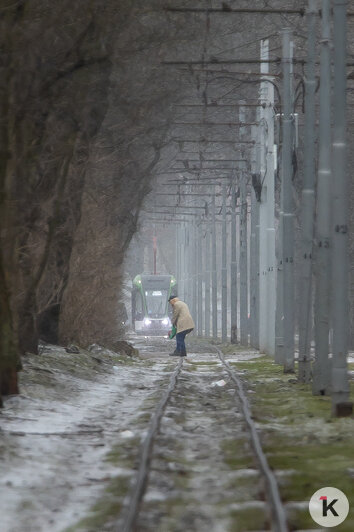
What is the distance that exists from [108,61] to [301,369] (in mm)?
5957

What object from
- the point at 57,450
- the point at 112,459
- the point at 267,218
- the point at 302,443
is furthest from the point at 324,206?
the point at 267,218

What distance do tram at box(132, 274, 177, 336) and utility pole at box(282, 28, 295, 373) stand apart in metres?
44.0

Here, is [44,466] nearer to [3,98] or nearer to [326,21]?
[3,98]

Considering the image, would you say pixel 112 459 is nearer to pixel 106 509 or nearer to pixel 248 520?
pixel 106 509

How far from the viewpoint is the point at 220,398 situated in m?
19.1

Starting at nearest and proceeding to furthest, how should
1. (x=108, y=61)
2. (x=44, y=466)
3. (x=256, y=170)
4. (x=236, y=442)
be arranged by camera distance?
(x=44, y=466), (x=236, y=442), (x=108, y=61), (x=256, y=170)

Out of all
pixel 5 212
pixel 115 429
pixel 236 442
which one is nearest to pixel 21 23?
pixel 5 212

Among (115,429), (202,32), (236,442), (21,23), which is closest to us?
(236,442)

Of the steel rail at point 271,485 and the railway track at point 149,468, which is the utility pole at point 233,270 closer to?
the railway track at point 149,468
